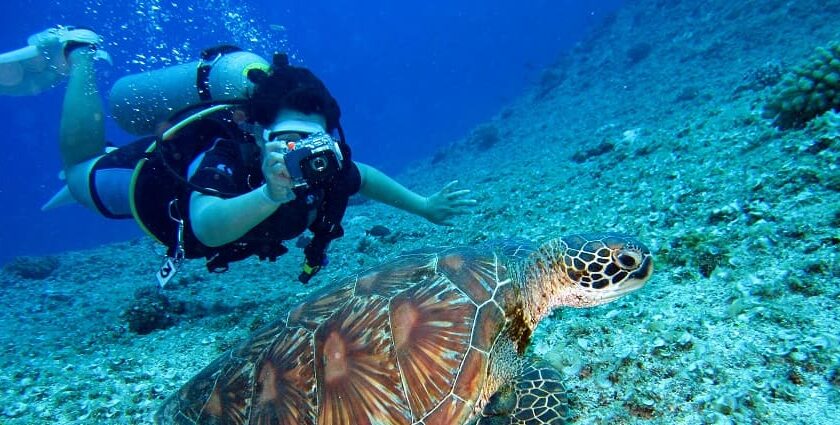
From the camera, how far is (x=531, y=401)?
2.14 m

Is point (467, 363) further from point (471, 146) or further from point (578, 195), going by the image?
point (471, 146)

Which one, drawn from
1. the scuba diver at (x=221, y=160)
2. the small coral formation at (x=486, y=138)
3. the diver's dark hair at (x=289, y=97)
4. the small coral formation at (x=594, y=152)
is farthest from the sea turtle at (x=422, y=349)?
the small coral formation at (x=486, y=138)

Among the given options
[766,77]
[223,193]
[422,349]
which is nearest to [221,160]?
[223,193]

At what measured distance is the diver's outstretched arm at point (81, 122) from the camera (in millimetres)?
4539

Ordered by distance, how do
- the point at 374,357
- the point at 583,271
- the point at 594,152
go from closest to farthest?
the point at 374,357 → the point at 583,271 → the point at 594,152

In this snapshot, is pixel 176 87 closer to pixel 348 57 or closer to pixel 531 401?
pixel 531 401

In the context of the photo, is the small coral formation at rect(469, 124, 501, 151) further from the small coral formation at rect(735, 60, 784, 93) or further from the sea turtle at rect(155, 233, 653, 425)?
the sea turtle at rect(155, 233, 653, 425)

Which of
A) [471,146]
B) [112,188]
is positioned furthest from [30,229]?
[112,188]

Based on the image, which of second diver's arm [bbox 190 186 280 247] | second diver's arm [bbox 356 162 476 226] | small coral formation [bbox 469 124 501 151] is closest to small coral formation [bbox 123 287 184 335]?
second diver's arm [bbox 190 186 280 247]

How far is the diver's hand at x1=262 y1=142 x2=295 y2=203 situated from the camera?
2.52 m

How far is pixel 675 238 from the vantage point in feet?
10.4

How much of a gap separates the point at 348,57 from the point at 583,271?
437 feet

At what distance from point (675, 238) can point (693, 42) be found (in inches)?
571

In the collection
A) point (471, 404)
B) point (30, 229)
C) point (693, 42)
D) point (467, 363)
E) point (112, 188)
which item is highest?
point (30, 229)
